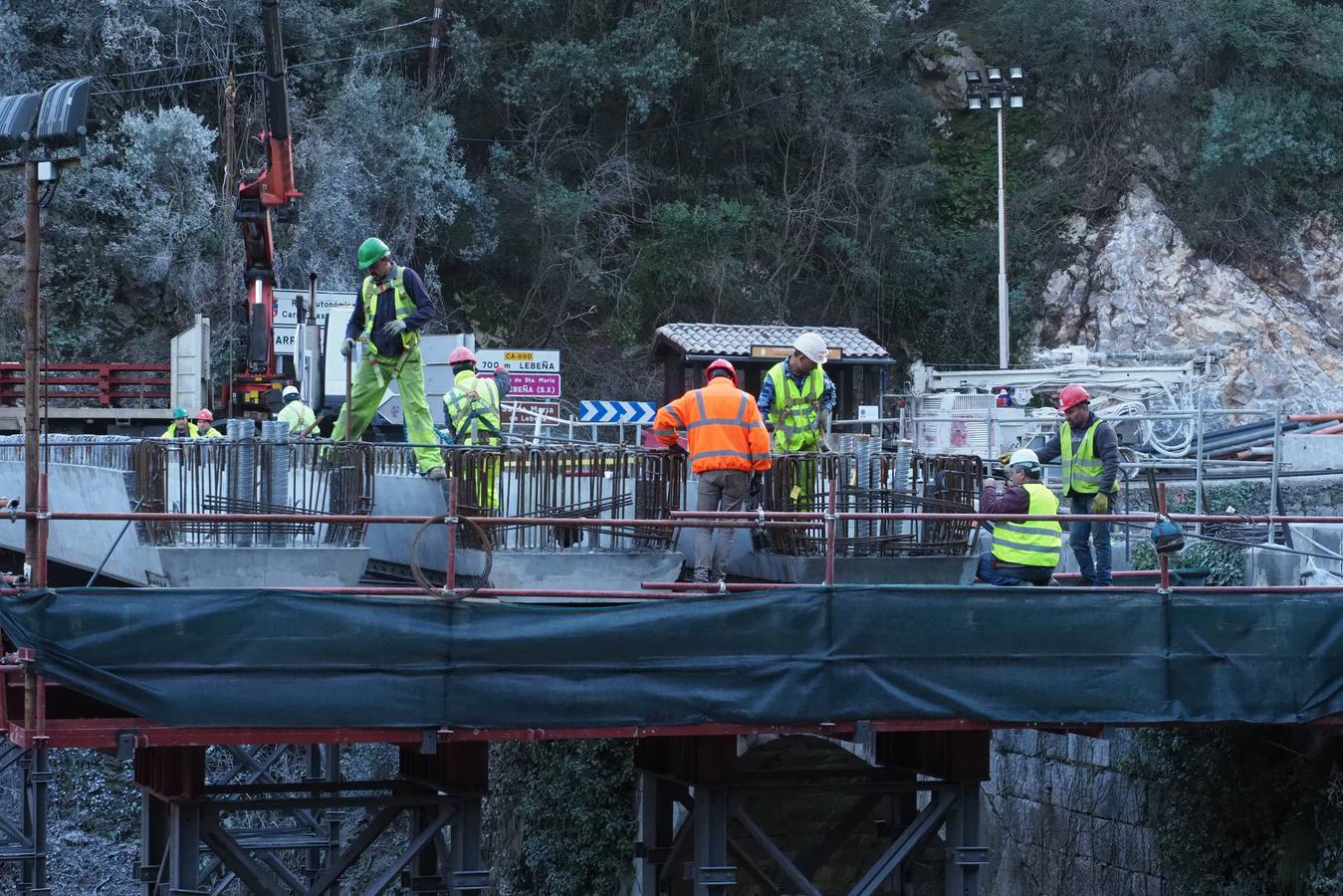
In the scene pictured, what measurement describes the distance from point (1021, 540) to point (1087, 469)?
785mm

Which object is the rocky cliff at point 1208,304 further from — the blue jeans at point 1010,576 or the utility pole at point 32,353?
the utility pole at point 32,353

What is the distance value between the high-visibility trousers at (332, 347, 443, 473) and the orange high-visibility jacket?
7.15ft

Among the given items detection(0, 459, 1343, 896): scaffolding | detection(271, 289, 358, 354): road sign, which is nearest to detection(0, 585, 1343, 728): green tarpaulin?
detection(0, 459, 1343, 896): scaffolding

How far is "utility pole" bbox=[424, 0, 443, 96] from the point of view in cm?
3834

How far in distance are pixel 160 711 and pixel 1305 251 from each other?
114ft

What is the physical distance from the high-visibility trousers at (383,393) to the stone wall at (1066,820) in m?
7.12

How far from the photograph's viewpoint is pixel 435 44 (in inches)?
1508

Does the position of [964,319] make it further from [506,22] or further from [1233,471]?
[1233,471]

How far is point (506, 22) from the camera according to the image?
38.9 m

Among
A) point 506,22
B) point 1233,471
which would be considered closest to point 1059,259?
point 506,22

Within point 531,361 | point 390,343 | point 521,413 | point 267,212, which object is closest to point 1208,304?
point 531,361

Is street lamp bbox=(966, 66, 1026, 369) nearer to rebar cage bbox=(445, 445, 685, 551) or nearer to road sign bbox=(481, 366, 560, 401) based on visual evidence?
road sign bbox=(481, 366, 560, 401)

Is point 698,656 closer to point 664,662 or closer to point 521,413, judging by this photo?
point 664,662

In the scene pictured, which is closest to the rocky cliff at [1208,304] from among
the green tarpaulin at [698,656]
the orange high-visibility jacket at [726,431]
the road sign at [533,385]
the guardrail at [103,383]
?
the road sign at [533,385]
